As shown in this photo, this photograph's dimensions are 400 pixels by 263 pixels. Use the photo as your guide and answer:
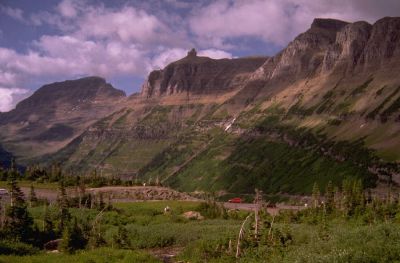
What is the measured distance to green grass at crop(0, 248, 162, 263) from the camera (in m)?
66.8

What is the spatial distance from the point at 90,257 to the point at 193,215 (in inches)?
2724

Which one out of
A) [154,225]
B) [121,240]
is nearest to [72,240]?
[121,240]

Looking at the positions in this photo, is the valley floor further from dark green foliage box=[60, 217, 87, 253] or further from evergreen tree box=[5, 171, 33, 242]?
evergreen tree box=[5, 171, 33, 242]

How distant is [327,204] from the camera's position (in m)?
162

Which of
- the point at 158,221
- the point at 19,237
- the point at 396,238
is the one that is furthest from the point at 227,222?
the point at 396,238

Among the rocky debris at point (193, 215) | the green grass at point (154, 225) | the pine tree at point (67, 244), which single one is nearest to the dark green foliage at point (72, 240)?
the pine tree at point (67, 244)

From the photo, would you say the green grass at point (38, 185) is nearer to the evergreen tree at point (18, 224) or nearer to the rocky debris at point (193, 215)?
the rocky debris at point (193, 215)

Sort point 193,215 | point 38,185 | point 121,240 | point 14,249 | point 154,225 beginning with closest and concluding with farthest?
point 14,249 → point 121,240 → point 154,225 → point 193,215 → point 38,185

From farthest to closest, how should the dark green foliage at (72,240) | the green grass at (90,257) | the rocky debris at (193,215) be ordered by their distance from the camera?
the rocky debris at (193,215) → the dark green foliage at (72,240) → the green grass at (90,257)

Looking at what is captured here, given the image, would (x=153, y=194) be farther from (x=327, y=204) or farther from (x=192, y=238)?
(x=192, y=238)

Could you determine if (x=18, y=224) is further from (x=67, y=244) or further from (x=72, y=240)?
(x=67, y=244)

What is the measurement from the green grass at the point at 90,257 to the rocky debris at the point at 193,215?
6041 cm

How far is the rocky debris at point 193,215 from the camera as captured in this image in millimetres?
133550

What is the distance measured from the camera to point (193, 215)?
449ft
